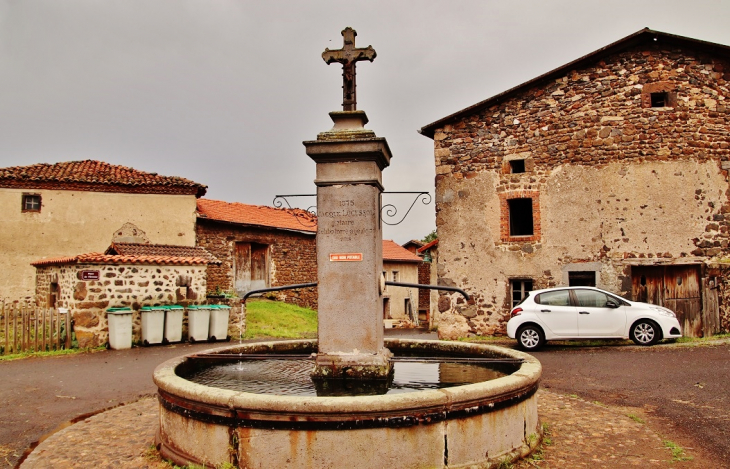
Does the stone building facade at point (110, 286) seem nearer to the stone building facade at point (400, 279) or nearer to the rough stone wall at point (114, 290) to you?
the rough stone wall at point (114, 290)

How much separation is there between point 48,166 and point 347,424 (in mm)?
23418

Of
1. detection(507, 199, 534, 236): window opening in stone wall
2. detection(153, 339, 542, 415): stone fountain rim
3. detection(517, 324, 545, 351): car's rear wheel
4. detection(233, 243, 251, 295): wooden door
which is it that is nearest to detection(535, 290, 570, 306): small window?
detection(517, 324, 545, 351): car's rear wheel

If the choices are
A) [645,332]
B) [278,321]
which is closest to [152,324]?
[278,321]

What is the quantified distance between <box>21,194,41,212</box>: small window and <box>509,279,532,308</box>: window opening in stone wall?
709 inches

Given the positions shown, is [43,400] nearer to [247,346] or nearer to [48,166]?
[247,346]

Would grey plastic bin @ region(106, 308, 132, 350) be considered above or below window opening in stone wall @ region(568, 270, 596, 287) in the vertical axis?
below

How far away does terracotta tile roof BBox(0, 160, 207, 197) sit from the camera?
21516 millimetres

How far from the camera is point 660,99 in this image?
49.1ft

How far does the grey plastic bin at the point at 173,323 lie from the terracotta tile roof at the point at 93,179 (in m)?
10.2

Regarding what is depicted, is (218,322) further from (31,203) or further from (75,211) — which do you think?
(31,203)

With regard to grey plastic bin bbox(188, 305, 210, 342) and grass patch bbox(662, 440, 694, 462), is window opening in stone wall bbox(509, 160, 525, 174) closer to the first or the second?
grey plastic bin bbox(188, 305, 210, 342)

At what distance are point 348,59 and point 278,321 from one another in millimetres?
15773

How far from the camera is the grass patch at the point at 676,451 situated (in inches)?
190

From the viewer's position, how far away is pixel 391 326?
3400 centimetres
